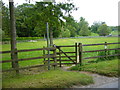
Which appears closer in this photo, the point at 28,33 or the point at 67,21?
the point at 67,21

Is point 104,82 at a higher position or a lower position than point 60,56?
lower

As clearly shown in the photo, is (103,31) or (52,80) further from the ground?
(103,31)

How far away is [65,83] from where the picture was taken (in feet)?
14.5

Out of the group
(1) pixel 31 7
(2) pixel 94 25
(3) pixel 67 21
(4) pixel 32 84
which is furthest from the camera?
(2) pixel 94 25

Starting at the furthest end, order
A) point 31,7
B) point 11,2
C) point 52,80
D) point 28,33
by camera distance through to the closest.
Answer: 1. point 28,33
2. point 31,7
3. point 11,2
4. point 52,80

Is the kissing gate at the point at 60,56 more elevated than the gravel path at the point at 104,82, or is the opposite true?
the kissing gate at the point at 60,56

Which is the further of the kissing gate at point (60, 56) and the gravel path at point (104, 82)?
the kissing gate at point (60, 56)

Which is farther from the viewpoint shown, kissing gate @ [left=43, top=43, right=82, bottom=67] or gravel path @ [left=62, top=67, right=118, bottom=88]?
kissing gate @ [left=43, top=43, right=82, bottom=67]

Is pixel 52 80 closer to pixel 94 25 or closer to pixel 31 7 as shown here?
pixel 31 7

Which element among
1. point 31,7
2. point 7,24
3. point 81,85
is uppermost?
point 31,7

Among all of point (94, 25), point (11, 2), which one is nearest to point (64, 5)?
point (11, 2)

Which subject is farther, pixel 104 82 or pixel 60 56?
pixel 60 56

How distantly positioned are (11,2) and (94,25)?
183ft

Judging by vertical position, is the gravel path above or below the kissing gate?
below
